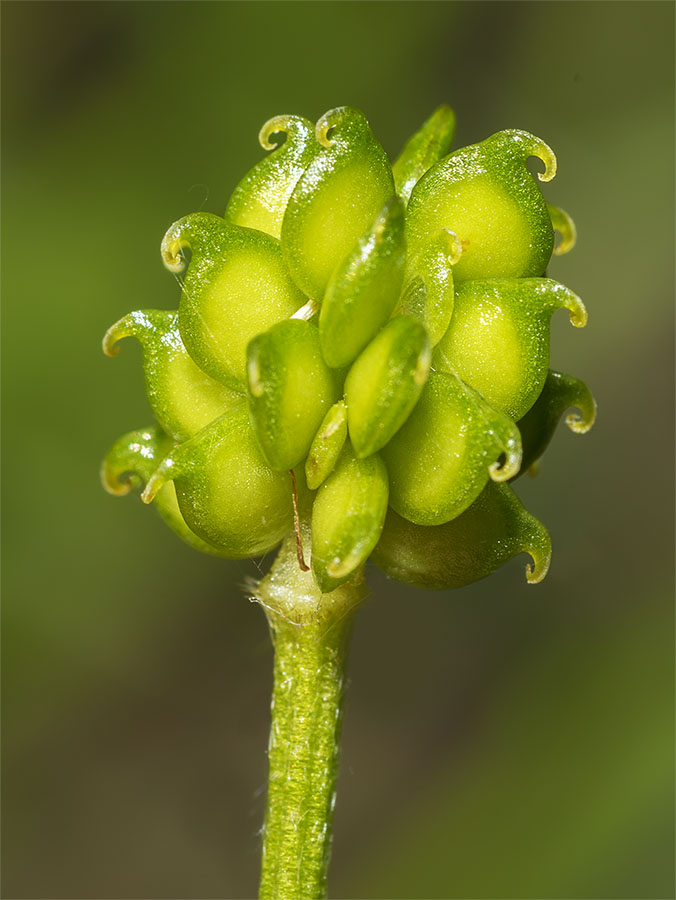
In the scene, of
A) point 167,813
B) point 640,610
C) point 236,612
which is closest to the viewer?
point 640,610

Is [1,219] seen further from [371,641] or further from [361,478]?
[361,478]

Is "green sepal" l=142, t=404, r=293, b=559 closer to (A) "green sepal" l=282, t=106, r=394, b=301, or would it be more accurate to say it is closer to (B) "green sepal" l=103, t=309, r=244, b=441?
(B) "green sepal" l=103, t=309, r=244, b=441

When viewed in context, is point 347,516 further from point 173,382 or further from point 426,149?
point 426,149

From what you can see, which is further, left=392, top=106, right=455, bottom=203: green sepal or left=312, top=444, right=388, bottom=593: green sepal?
left=392, top=106, right=455, bottom=203: green sepal

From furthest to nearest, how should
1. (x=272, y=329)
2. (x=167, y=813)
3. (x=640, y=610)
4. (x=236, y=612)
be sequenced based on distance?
(x=167, y=813) < (x=236, y=612) < (x=640, y=610) < (x=272, y=329)

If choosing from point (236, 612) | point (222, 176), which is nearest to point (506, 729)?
point (236, 612)

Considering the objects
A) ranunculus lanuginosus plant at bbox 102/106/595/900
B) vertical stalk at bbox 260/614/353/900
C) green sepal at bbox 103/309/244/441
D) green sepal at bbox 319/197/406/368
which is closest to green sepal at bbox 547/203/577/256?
ranunculus lanuginosus plant at bbox 102/106/595/900

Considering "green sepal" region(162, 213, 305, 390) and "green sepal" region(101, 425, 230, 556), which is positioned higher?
"green sepal" region(162, 213, 305, 390)

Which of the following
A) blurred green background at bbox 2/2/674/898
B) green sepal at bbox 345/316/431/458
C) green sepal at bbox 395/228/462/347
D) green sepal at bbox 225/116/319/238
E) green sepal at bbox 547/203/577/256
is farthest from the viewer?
blurred green background at bbox 2/2/674/898
